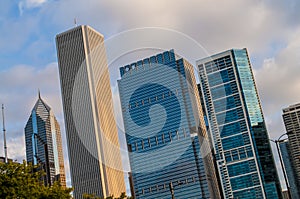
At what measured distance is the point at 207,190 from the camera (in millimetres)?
187750

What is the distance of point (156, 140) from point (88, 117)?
6042 cm

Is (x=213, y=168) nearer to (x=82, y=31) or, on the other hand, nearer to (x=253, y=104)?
(x=253, y=104)

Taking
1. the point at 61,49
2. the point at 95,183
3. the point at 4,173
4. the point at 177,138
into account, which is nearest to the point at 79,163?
the point at 95,183

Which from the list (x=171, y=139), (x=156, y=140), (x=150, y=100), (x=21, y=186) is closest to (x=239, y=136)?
(x=171, y=139)

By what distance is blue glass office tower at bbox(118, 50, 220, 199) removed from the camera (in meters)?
172

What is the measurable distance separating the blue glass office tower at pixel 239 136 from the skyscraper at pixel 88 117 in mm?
54485

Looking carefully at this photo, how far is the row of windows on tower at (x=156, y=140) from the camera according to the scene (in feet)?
616

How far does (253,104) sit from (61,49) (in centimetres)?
8420

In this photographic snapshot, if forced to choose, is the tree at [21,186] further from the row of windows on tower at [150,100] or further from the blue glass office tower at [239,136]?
the blue glass office tower at [239,136]

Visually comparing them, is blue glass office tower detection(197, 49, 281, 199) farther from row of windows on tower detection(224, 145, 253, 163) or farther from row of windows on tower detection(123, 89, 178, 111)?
row of windows on tower detection(123, 89, 178, 111)

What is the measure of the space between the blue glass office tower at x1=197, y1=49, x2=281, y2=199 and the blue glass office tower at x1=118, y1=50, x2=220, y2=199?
21.2ft

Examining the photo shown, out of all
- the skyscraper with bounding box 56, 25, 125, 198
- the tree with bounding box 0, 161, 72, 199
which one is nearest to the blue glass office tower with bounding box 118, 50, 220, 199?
the skyscraper with bounding box 56, 25, 125, 198

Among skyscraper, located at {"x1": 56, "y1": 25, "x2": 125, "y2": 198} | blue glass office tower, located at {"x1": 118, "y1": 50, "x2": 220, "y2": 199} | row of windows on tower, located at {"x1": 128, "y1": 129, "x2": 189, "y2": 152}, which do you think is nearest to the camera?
skyscraper, located at {"x1": 56, "y1": 25, "x2": 125, "y2": 198}

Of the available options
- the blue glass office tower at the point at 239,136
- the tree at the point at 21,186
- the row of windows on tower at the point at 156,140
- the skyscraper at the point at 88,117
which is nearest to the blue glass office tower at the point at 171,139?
the row of windows on tower at the point at 156,140
